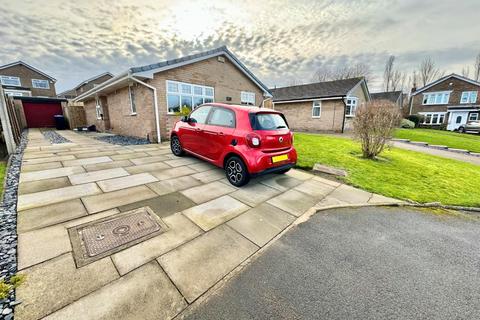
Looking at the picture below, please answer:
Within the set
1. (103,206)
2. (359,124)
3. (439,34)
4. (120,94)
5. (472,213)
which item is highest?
(439,34)

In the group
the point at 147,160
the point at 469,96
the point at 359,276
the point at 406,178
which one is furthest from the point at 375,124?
the point at 469,96

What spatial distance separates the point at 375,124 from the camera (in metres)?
6.73

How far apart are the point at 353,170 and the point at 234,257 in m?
5.11

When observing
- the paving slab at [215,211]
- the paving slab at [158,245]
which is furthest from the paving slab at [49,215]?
the paving slab at [215,211]

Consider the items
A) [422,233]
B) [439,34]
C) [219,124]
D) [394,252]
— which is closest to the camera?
[394,252]

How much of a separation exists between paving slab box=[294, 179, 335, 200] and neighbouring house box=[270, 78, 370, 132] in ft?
46.2

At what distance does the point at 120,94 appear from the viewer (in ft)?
38.8

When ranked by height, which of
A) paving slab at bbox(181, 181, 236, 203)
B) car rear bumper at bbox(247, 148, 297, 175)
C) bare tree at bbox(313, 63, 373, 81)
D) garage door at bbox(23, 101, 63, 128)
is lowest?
paving slab at bbox(181, 181, 236, 203)

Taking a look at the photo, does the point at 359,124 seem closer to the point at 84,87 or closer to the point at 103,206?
the point at 103,206

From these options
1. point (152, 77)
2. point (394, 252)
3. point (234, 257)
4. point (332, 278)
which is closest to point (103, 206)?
point (234, 257)

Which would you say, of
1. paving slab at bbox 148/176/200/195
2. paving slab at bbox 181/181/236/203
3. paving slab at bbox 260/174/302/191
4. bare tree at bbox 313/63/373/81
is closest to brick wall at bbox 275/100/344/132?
paving slab at bbox 260/174/302/191

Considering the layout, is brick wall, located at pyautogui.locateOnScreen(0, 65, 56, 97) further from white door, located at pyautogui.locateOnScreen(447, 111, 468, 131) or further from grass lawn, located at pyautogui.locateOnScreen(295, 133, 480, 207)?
white door, located at pyautogui.locateOnScreen(447, 111, 468, 131)

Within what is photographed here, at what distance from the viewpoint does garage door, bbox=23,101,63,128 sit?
17.9 meters

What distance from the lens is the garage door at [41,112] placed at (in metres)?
17.9
